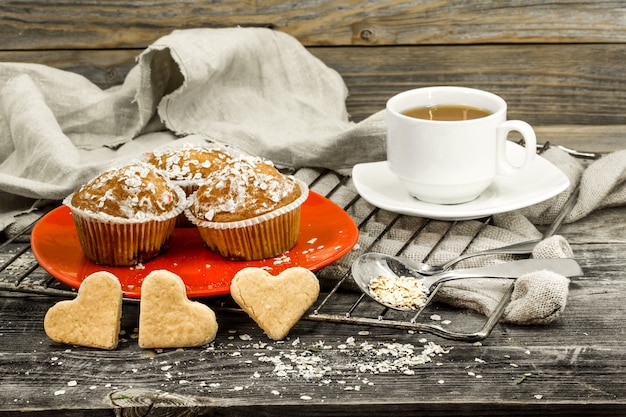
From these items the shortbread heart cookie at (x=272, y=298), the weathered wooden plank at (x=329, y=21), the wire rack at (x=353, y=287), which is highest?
the weathered wooden plank at (x=329, y=21)

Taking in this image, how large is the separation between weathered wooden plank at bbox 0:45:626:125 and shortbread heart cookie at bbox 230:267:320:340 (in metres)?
1.16

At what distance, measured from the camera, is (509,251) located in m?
1.49

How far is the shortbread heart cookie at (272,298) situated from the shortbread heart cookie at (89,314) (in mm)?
169

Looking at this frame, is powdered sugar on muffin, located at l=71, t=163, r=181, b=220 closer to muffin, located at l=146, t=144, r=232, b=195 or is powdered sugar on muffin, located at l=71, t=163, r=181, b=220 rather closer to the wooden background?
muffin, located at l=146, t=144, r=232, b=195

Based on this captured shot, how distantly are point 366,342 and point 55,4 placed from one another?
1.43m

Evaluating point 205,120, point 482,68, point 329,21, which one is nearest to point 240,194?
point 205,120

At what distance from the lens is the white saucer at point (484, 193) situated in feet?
5.22

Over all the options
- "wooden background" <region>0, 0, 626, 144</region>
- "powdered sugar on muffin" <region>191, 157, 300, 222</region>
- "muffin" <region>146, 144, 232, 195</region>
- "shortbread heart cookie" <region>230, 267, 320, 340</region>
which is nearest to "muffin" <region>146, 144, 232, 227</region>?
"muffin" <region>146, 144, 232, 195</region>

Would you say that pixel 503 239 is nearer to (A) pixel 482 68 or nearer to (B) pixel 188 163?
(B) pixel 188 163

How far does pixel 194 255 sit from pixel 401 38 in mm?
1036

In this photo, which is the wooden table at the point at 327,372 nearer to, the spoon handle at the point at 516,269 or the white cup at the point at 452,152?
the spoon handle at the point at 516,269

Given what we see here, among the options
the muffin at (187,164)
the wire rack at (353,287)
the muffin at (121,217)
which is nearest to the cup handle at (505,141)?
the wire rack at (353,287)

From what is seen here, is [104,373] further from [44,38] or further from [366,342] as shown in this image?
[44,38]

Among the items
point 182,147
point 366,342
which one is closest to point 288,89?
point 182,147
